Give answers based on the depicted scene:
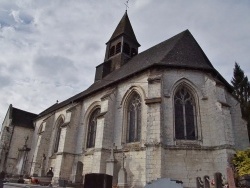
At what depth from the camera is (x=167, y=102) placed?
11.6m

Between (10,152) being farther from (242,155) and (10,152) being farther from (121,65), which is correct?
(242,155)

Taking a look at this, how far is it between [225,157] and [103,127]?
245 inches

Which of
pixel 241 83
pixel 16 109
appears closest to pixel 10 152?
pixel 16 109

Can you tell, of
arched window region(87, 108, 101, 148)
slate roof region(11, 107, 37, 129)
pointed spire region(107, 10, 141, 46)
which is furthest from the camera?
slate roof region(11, 107, 37, 129)

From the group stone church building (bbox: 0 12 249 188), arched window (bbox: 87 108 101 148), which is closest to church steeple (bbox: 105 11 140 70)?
stone church building (bbox: 0 12 249 188)

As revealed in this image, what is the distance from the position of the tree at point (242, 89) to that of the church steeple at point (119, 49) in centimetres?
1038

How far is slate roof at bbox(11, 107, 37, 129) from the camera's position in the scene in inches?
938

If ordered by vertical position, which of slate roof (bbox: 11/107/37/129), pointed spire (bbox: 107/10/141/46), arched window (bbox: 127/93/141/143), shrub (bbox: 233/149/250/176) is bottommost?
shrub (bbox: 233/149/250/176)

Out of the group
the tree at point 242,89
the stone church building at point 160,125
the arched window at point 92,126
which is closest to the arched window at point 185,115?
the stone church building at point 160,125

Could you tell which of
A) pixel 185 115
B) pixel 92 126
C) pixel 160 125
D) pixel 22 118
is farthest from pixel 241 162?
pixel 22 118

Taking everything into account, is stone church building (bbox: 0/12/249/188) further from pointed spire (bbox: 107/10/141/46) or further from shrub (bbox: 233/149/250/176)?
pointed spire (bbox: 107/10/141/46)

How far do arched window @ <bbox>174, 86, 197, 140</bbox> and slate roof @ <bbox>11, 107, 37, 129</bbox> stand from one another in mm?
17555

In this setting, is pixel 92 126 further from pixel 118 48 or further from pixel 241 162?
pixel 241 162

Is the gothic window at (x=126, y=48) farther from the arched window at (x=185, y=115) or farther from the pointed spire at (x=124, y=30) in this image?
the arched window at (x=185, y=115)
